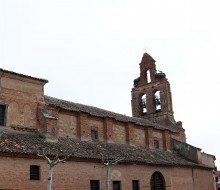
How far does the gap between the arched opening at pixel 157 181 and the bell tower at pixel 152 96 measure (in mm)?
9511

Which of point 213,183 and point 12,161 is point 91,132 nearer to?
point 12,161

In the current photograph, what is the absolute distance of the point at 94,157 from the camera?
62.9ft

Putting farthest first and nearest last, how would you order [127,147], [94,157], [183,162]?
1. [183,162]
2. [127,147]
3. [94,157]

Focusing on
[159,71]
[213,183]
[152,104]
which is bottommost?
[213,183]

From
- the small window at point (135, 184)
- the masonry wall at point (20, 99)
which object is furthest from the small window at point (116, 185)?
the masonry wall at point (20, 99)

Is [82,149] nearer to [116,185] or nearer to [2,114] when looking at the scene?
[116,185]

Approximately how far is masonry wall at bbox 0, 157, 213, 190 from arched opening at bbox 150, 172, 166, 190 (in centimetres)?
27

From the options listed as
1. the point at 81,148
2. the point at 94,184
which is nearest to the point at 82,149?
the point at 81,148

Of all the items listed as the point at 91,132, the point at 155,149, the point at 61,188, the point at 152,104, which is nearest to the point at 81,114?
the point at 91,132

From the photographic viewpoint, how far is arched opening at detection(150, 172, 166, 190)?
77.9ft

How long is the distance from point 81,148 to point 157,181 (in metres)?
6.84

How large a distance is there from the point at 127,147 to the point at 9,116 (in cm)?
921

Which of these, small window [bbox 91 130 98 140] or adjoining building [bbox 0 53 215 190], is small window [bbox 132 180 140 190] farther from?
small window [bbox 91 130 98 140]

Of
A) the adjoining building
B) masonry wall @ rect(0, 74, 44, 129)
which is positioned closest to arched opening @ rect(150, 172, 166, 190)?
the adjoining building
